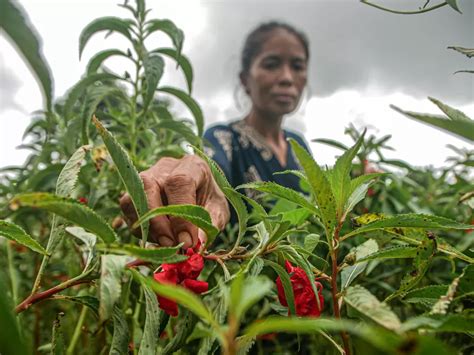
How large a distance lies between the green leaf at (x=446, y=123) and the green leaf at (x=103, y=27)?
2.01ft

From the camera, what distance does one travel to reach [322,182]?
37 cm

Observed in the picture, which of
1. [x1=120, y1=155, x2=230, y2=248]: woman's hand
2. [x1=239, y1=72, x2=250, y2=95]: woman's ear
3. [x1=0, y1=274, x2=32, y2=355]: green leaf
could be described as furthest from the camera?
[x1=239, y1=72, x2=250, y2=95]: woman's ear

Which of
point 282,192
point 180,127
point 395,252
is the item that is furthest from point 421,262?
point 180,127

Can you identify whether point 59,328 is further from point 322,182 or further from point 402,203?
point 402,203

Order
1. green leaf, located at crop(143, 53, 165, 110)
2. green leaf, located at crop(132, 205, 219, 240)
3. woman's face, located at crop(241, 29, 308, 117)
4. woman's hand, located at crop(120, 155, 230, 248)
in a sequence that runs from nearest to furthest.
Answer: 1. green leaf, located at crop(132, 205, 219, 240)
2. woman's hand, located at crop(120, 155, 230, 248)
3. green leaf, located at crop(143, 53, 165, 110)
4. woman's face, located at crop(241, 29, 308, 117)

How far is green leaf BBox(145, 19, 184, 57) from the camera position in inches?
29.5

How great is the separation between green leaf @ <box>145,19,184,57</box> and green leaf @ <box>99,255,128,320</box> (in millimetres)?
501

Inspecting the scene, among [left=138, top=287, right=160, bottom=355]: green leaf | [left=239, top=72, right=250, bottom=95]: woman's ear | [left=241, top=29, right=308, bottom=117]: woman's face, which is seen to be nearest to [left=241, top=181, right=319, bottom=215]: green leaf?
[left=138, top=287, right=160, bottom=355]: green leaf

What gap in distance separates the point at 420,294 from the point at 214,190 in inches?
14.6

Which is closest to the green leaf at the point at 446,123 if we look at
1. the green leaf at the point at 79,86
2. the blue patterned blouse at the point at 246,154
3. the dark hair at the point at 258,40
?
the green leaf at the point at 79,86

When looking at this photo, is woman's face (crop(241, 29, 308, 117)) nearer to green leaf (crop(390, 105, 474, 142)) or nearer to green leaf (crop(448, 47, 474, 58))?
green leaf (crop(448, 47, 474, 58))

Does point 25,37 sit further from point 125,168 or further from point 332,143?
point 332,143

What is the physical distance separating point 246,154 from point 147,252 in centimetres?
223

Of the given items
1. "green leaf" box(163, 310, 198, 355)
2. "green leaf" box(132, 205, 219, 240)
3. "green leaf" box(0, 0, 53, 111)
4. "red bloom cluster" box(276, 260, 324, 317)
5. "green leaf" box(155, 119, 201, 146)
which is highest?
"green leaf" box(0, 0, 53, 111)
